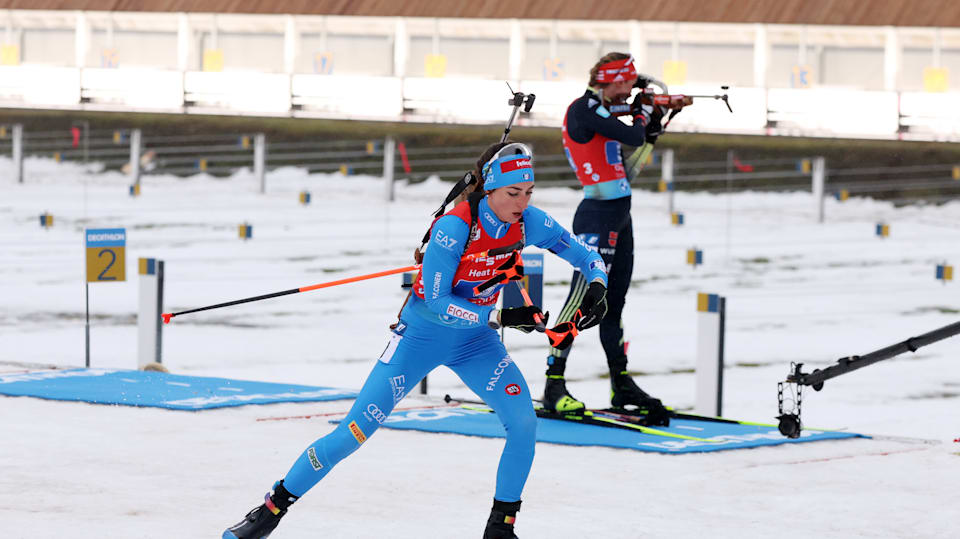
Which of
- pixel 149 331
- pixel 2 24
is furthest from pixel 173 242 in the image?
pixel 2 24

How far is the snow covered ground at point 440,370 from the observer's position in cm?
621

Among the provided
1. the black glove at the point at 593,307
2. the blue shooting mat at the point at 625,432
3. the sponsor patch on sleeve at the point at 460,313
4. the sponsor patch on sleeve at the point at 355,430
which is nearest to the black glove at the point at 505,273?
the sponsor patch on sleeve at the point at 460,313

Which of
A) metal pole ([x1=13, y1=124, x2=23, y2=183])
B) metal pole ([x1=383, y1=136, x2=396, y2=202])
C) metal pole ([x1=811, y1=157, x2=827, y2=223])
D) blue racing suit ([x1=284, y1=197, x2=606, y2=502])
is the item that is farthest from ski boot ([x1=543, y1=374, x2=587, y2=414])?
metal pole ([x1=13, y1=124, x2=23, y2=183])

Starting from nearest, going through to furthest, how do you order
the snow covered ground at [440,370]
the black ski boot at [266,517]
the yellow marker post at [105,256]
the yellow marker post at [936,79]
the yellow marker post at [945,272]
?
the black ski boot at [266,517] → the snow covered ground at [440,370] → the yellow marker post at [105,256] → the yellow marker post at [945,272] → the yellow marker post at [936,79]

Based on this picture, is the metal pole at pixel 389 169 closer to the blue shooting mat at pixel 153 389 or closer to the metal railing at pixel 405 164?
the metal railing at pixel 405 164

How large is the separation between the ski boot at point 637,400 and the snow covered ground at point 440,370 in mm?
824

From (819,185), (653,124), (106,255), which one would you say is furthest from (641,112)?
(819,185)

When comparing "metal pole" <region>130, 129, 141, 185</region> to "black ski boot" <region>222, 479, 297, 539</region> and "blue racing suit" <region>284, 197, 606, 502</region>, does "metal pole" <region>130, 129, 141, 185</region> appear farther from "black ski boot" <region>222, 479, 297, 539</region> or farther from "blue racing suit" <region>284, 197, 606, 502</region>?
"black ski boot" <region>222, 479, 297, 539</region>

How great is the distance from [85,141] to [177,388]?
20.3 meters

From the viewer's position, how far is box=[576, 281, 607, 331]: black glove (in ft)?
17.9

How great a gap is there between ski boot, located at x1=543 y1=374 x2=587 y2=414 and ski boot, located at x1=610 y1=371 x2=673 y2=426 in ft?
0.88

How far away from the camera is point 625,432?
816 centimetres

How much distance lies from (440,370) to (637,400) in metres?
3.43

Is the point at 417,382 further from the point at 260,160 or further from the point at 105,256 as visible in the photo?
the point at 260,160
